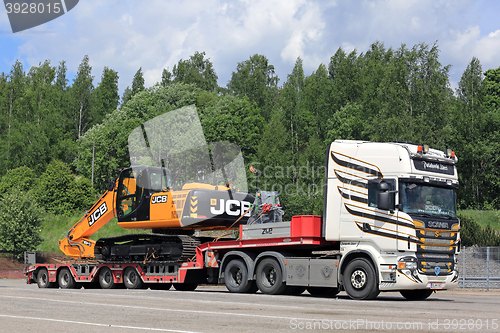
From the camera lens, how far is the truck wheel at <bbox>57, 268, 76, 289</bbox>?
23797 mm

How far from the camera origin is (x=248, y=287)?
1842 cm

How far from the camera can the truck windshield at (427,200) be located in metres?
15.5

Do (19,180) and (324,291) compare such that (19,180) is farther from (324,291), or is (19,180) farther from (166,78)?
(324,291)

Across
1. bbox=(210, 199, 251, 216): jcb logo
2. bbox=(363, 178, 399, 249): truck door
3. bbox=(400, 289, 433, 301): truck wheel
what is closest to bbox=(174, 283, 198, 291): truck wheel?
bbox=(210, 199, 251, 216): jcb logo

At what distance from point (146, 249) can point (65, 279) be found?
16.4 feet

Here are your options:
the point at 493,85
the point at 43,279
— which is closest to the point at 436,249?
the point at 43,279

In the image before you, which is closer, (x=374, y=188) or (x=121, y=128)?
(x=374, y=188)

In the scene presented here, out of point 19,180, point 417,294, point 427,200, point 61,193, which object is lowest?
point 417,294

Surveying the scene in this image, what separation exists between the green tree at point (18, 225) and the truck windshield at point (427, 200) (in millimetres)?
35617

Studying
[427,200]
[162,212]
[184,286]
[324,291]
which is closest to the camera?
[427,200]

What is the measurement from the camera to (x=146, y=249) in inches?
850

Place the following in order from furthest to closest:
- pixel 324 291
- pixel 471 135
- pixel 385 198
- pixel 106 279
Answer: pixel 471 135 < pixel 106 279 < pixel 324 291 < pixel 385 198

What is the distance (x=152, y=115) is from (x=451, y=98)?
116 feet

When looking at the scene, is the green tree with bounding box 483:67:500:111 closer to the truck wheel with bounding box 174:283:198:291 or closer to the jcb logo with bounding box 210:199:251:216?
the jcb logo with bounding box 210:199:251:216
